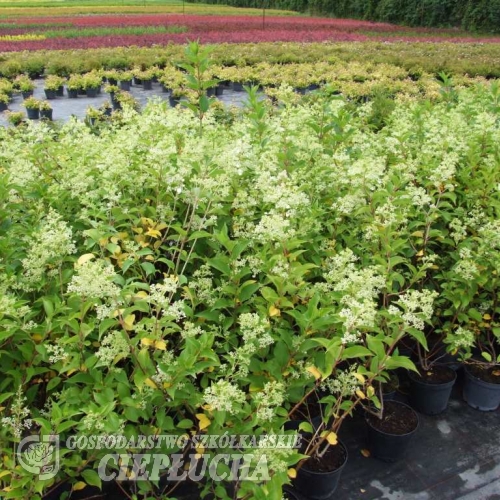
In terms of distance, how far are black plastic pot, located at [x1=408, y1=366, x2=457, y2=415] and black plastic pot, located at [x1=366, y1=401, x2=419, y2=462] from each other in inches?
14.0

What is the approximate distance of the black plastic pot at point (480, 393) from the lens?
3387 millimetres

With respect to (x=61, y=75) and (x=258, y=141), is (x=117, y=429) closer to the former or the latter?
(x=258, y=141)

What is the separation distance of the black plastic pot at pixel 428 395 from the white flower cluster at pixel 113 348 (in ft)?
6.93

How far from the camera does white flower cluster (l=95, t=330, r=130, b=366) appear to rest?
2.03 m

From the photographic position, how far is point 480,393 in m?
3.44

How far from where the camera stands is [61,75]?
15.7m

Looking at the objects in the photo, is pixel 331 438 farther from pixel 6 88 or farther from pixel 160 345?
pixel 6 88

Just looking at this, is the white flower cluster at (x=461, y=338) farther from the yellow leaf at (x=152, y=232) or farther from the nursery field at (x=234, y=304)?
the yellow leaf at (x=152, y=232)

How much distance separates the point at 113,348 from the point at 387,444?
5.98ft

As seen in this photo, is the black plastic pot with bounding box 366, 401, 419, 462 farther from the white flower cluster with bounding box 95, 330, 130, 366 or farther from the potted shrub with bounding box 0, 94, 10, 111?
the potted shrub with bounding box 0, 94, 10, 111

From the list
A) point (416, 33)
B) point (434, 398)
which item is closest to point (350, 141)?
point (434, 398)

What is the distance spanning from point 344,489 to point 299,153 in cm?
216

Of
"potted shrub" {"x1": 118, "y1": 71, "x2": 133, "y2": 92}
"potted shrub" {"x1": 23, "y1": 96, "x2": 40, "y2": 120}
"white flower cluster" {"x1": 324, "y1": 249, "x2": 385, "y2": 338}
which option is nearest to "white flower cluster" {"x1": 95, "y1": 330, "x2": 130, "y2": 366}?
"white flower cluster" {"x1": 324, "y1": 249, "x2": 385, "y2": 338}

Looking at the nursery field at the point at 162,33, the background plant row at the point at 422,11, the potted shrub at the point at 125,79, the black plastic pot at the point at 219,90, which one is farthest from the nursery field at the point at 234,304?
the background plant row at the point at 422,11
